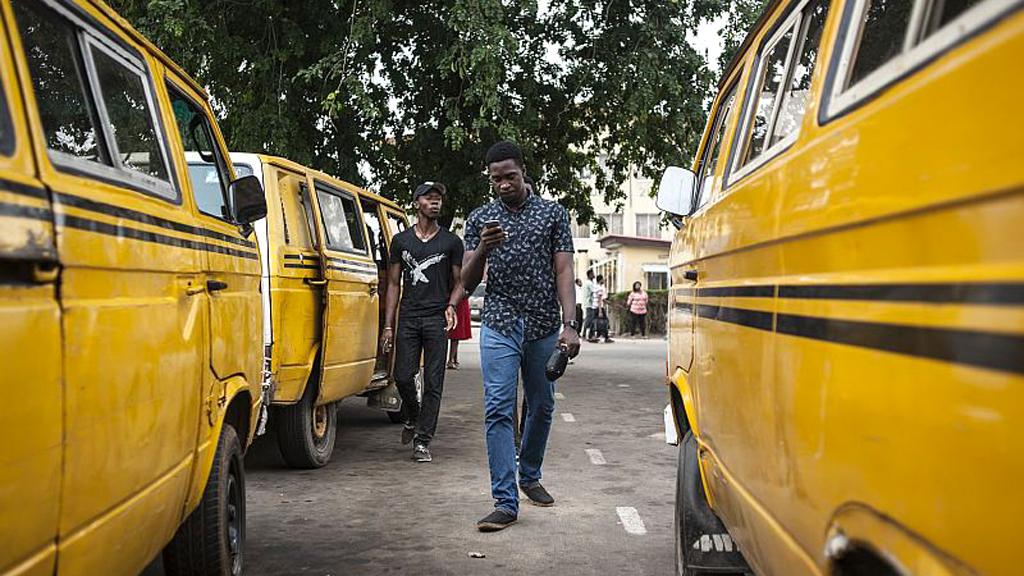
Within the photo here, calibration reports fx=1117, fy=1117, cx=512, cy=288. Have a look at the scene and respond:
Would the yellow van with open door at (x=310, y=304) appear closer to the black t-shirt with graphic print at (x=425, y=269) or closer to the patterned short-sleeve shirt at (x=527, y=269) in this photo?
the black t-shirt with graphic print at (x=425, y=269)

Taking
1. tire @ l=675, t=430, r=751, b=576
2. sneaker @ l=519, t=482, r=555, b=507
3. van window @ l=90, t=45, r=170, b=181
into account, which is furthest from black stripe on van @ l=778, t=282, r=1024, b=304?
sneaker @ l=519, t=482, r=555, b=507

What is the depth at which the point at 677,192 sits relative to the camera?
5.07 metres

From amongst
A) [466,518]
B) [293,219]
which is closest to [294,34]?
[293,219]

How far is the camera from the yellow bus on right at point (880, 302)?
144 centimetres

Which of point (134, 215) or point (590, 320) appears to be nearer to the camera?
point (134, 215)

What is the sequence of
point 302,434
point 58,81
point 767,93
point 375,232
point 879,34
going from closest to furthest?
point 879,34
point 58,81
point 767,93
point 302,434
point 375,232

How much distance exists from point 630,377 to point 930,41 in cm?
1441

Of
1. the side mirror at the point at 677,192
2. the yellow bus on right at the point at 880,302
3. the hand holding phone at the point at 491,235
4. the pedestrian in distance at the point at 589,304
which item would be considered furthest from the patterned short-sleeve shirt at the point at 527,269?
the pedestrian in distance at the point at 589,304

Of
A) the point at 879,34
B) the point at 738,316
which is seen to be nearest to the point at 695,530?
the point at 738,316

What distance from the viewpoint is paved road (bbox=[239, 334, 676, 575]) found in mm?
5332

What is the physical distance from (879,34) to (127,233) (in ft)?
6.54

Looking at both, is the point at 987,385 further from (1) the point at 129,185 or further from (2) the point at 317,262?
(2) the point at 317,262

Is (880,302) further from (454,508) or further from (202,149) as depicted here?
(454,508)

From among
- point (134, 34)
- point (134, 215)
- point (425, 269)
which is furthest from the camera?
point (425, 269)
